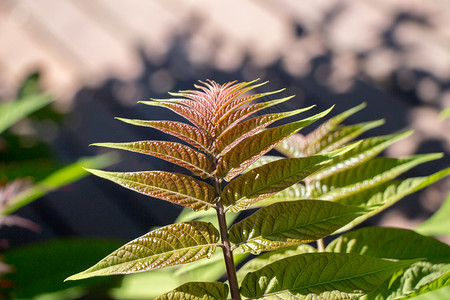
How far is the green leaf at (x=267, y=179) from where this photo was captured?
0.34 metres

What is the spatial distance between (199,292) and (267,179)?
0.10m

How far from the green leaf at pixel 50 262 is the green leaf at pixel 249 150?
0.44 metres

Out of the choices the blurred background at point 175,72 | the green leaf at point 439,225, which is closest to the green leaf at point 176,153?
the green leaf at point 439,225

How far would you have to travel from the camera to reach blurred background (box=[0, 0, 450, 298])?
1.54 meters

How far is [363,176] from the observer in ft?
1.46

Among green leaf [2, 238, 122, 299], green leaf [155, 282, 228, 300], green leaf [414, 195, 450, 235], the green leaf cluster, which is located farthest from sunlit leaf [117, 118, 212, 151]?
green leaf [2, 238, 122, 299]

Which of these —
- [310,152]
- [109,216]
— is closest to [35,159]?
[109,216]

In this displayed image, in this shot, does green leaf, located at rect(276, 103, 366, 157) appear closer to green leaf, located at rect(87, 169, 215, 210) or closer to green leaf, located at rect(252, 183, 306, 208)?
green leaf, located at rect(252, 183, 306, 208)

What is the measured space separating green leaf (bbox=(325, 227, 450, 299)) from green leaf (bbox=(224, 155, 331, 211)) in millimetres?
121

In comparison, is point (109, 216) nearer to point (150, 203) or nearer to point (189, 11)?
point (150, 203)

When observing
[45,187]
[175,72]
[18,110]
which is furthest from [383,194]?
[175,72]

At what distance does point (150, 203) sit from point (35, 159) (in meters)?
0.40

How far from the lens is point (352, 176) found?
17.8 inches

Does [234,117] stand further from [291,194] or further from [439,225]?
[439,225]
